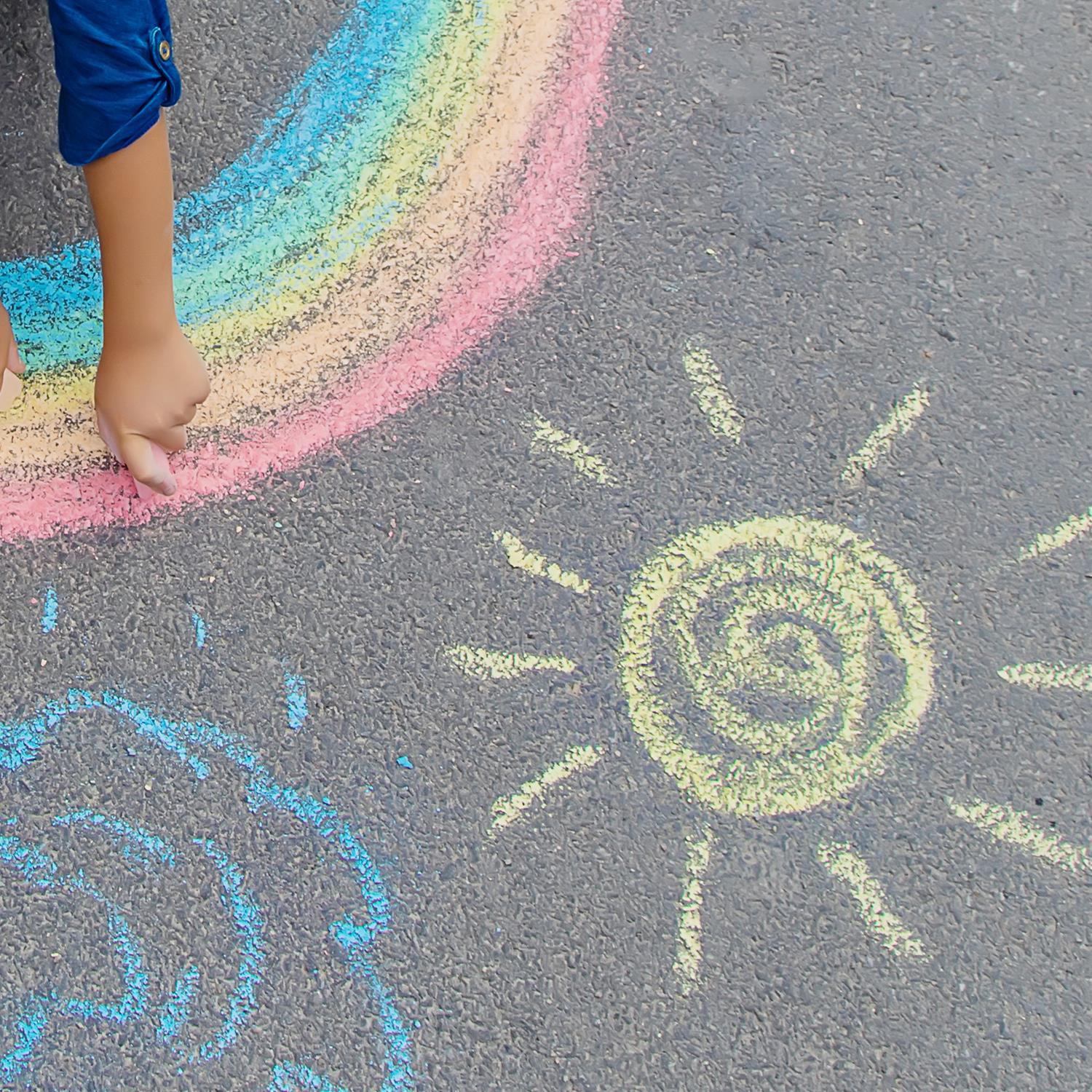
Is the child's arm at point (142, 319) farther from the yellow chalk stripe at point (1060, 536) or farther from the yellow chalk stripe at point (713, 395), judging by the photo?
the yellow chalk stripe at point (1060, 536)

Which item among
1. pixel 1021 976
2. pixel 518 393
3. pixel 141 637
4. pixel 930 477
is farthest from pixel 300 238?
pixel 1021 976

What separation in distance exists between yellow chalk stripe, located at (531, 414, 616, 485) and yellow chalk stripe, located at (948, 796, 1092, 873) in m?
0.62

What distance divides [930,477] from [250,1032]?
112 cm

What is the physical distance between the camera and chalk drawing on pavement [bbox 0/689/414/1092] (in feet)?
4.28

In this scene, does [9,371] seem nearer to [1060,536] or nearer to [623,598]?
[623,598]

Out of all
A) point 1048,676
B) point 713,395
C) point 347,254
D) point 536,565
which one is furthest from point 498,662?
point 1048,676

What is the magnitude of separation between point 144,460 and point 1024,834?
1211mm

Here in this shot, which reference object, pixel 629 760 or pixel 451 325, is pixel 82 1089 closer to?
pixel 629 760

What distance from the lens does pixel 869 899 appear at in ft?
4.38

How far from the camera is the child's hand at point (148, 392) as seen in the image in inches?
52.0

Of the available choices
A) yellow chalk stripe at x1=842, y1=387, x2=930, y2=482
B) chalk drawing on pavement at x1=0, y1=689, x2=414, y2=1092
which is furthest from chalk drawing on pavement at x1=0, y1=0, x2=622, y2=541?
→ yellow chalk stripe at x1=842, y1=387, x2=930, y2=482

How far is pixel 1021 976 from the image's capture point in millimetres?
1327

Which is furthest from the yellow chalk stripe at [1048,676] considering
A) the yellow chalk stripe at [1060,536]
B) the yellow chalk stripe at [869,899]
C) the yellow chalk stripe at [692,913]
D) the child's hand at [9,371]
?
the child's hand at [9,371]

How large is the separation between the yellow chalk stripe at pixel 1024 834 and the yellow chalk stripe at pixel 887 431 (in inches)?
17.6
